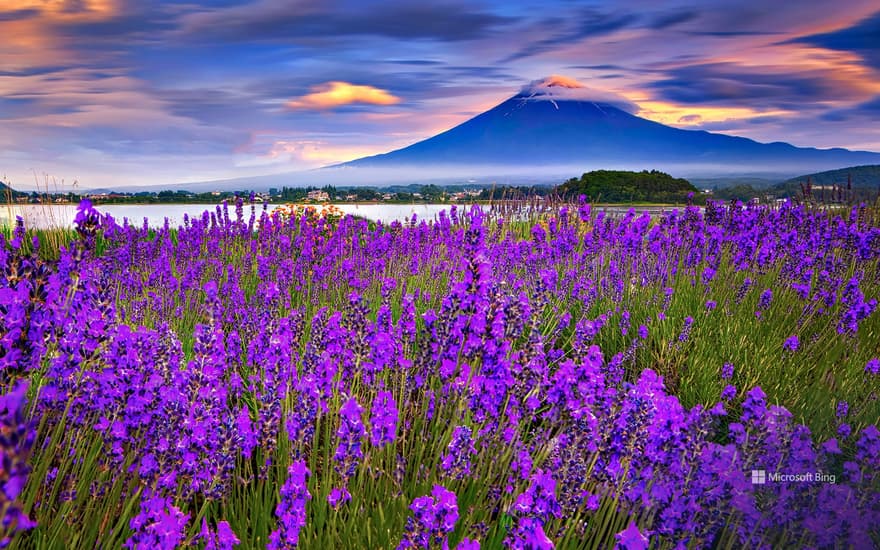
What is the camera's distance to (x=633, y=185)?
2712 centimetres

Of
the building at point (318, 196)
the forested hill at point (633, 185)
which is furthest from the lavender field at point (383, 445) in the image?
the forested hill at point (633, 185)

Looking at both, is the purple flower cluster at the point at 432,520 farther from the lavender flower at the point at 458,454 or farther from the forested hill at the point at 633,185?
the forested hill at the point at 633,185

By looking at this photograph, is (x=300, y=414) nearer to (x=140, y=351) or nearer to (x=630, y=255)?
(x=140, y=351)

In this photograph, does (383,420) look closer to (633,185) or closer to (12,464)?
(12,464)

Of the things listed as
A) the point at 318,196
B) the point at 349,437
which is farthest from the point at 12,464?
the point at 318,196

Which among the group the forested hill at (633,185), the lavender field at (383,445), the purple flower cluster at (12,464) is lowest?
the lavender field at (383,445)

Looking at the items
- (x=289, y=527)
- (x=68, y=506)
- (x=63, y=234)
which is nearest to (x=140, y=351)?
(x=68, y=506)

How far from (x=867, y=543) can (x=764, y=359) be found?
2691 millimetres

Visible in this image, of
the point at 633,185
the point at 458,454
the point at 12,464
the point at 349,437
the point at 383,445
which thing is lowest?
the point at 383,445

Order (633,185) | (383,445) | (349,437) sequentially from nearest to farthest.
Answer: (349,437) → (383,445) → (633,185)

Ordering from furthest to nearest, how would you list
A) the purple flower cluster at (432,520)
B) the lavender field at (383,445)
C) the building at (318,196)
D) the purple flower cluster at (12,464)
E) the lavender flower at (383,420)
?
the building at (318,196)
the lavender flower at (383,420)
the lavender field at (383,445)
the purple flower cluster at (432,520)
the purple flower cluster at (12,464)

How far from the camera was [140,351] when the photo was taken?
2.28 metres

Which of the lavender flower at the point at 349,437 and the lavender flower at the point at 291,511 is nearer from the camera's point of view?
the lavender flower at the point at 291,511

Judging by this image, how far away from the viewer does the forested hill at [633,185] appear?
23.4 metres
